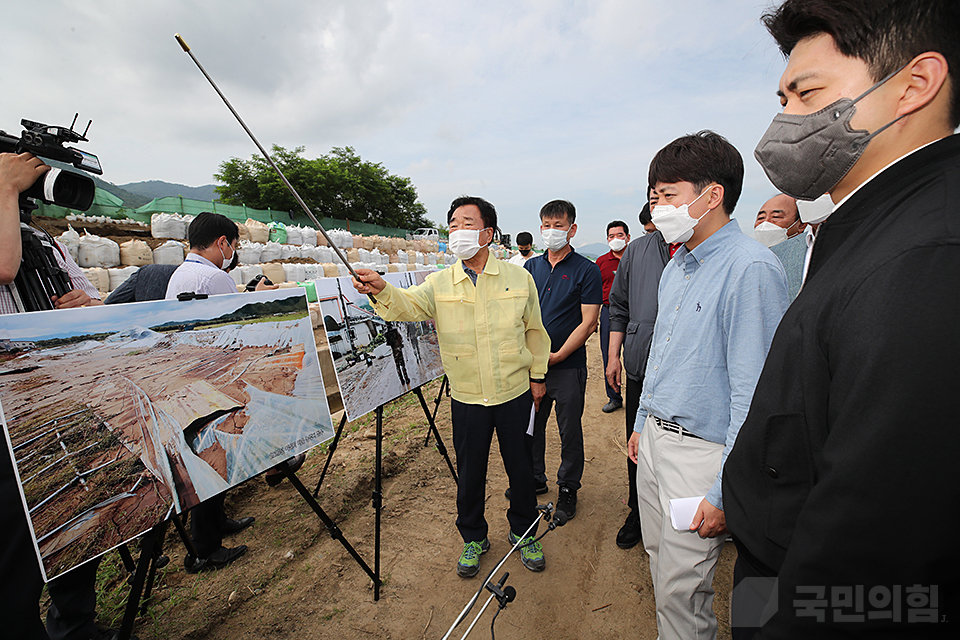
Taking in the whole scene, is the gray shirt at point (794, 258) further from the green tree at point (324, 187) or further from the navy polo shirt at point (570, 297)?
the green tree at point (324, 187)

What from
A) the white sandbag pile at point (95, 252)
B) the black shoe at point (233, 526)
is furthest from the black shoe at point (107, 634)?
the white sandbag pile at point (95, 252)

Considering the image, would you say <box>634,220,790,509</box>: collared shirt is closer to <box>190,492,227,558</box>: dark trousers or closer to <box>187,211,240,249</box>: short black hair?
<box>190,492,227,558</box>: dark trousers

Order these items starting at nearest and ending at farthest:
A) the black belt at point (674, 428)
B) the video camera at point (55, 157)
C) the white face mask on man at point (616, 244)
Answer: the black belt at point (674, 428) → the video camera at point (55, 157) → the white face mask on man at point (616, 244)

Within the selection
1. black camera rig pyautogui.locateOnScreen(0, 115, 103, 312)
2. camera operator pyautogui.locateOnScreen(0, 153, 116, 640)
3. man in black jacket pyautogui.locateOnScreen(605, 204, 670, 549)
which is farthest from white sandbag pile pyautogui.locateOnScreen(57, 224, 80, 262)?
man in black jacket pyautogui.locateOnScreen(605, 204, 670, 549)

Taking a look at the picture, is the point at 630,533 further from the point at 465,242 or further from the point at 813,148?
the point at 813,148

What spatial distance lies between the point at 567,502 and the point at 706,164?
7.90 ft

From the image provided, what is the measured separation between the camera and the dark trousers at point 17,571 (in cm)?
124

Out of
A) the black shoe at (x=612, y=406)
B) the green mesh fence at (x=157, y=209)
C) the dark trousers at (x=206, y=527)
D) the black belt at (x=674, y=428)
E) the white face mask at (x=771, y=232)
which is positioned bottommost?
the black shoe at (x=612, y=406)

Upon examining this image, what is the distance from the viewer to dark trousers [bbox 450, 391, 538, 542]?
225cm

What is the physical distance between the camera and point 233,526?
2.69m

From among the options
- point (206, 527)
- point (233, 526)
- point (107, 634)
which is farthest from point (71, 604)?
point (233, 526)

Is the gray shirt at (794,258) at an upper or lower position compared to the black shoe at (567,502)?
upper

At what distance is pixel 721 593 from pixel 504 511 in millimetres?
1441

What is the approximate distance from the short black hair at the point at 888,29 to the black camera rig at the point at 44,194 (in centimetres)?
257
